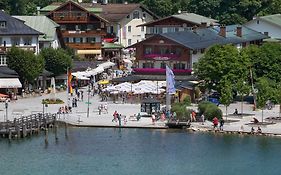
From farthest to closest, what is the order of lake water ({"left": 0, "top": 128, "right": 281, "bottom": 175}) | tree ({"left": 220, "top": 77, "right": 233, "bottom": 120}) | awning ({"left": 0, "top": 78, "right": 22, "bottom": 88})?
awning ({"left": 0, "top": 78, "right": 22, "bottom": 88}) → tree ({"left": 220, "top": 77, "right": 233, "bottom": 120}) → lake water ({"left": 0, "top": 128, "right": 281, "bottom": 175})

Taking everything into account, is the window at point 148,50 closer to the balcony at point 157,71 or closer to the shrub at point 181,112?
the balcony at point 157,71

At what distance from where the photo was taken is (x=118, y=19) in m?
148

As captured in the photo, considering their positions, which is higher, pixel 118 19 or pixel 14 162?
pixel 118 19

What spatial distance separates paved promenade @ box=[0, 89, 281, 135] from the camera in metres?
82.0

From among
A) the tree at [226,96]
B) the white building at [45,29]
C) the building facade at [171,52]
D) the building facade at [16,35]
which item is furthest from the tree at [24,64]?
the tree at [226,96]

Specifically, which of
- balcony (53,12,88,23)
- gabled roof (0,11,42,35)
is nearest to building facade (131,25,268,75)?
gabled roof (0,11,42,35)

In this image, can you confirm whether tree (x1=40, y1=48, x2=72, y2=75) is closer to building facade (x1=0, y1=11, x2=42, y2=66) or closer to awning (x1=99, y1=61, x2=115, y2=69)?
building facade (x1=0, y1=11, x2=42, y2=66)

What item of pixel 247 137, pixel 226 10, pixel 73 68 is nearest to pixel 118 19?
pixel 226 10

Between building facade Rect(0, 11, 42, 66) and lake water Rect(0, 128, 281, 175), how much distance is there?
28018 mm

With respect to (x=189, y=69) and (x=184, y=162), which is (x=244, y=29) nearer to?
(x=189, y=69)

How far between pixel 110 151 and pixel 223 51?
24.3 m

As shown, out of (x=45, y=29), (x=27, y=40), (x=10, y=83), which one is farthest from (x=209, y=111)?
(x=45, y=29)

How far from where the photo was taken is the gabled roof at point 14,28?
108 m

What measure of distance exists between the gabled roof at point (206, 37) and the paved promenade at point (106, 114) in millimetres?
13329
